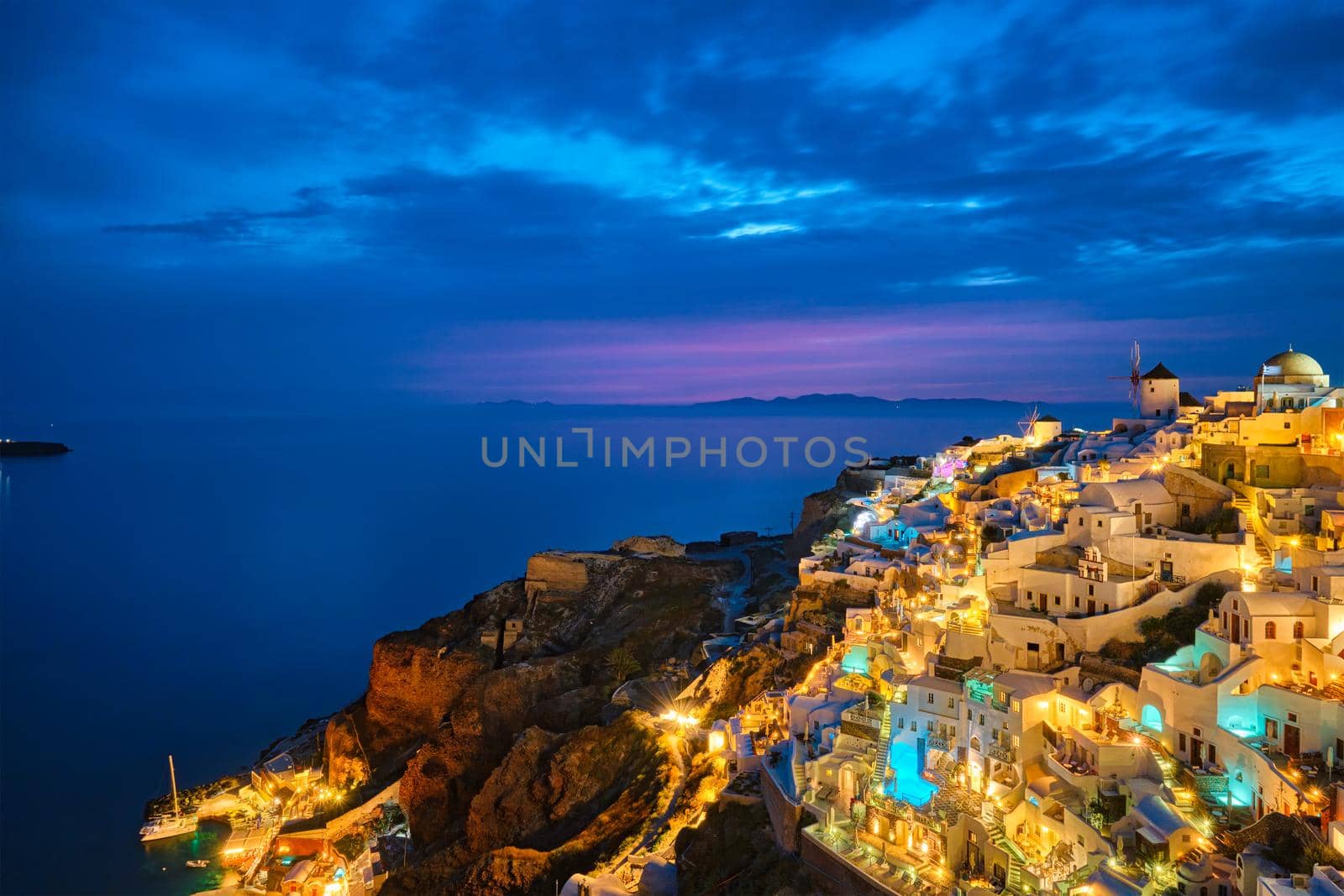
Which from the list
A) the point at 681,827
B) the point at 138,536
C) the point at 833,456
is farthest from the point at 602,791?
the point at 833,456

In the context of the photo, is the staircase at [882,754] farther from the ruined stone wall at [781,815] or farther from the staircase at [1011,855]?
the staircase at [1011,855]

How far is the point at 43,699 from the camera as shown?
4766 cm

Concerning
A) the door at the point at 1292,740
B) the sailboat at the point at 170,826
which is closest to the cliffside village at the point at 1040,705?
the door at the point at 1292,740

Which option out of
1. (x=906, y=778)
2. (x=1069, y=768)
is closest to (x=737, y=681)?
(x=906, y=778)

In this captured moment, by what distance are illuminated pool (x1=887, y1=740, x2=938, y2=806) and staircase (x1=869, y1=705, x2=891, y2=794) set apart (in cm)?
12

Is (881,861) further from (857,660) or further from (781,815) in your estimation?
(857,660)

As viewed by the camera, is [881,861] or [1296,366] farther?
[1296,366]

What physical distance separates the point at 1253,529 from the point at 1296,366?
1427 cm

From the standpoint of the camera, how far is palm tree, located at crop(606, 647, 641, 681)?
34.9m

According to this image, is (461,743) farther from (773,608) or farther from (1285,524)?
(1285,524)

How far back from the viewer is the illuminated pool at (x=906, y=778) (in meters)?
18.6

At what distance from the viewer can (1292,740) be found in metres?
14.3

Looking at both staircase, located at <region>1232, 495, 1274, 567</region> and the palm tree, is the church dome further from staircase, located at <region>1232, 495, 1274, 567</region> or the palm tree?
the palm tree

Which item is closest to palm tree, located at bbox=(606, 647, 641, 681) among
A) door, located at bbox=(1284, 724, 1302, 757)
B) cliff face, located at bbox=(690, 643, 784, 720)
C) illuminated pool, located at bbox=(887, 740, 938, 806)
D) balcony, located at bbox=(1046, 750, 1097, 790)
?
cliff face, located at bbox=(690, 643, 784, 720)
